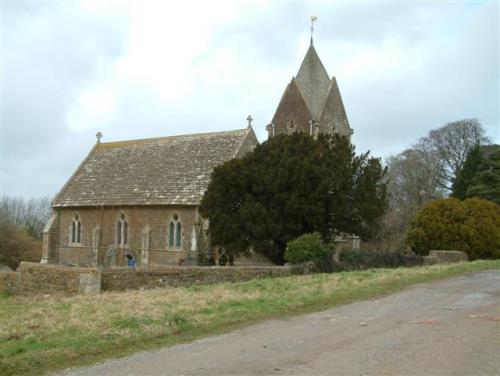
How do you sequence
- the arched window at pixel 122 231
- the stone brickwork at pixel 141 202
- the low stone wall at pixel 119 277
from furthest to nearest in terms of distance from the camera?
the arched window at pixel 122 231, the stone brickwork at pixel 141 202, the low stone wall at pixel 119 277

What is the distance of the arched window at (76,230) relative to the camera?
39.8 metres

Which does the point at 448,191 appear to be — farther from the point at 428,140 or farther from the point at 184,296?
the point at 184,296

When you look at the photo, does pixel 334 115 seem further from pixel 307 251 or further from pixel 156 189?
pixel 307 251

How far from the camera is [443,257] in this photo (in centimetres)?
2650

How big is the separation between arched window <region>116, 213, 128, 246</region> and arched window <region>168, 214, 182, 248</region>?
405 cm

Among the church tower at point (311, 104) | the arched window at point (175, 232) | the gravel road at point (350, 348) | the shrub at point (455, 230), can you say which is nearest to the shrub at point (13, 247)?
the arched window at point (175, 232)

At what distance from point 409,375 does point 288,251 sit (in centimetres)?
1623

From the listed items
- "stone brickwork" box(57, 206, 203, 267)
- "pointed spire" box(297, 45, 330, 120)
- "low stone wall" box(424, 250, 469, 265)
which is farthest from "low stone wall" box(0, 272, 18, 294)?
"pointed spire" box(297, 45, 330, 120)

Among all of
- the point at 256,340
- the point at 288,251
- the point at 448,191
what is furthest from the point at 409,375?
the point at 448,191

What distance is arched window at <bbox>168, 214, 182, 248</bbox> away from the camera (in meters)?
34.1

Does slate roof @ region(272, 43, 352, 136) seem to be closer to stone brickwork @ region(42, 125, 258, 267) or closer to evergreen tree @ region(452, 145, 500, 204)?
stone brickwork @ region(42, 125, 258, 267)

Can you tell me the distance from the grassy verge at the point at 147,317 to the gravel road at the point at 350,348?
618 millimetres

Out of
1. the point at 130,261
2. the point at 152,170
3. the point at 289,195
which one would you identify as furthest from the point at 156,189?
the point at 289,195

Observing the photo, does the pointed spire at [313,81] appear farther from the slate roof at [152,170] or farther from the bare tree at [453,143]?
the bare tree at [453,143]
